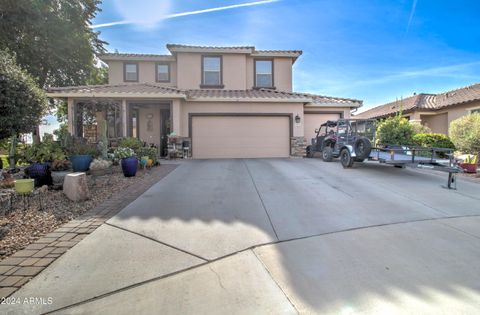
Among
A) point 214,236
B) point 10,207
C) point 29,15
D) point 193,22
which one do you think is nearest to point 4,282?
point 214,236

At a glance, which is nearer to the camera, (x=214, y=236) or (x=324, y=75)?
(x=214, y=236)

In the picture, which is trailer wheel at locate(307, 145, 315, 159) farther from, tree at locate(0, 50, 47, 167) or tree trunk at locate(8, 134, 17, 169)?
tree trunk at locate(8, 134, 17, 169)

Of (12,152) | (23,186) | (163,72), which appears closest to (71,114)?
(12,152)

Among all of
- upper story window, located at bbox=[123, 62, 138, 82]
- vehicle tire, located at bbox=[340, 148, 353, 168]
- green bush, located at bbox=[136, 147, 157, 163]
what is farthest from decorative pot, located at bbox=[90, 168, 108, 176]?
upper story window, located at bbox=[123, 62, 138, 82]

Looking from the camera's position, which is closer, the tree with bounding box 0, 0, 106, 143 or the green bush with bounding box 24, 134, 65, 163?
the green bush with bounding box 24, 134, 65, 163

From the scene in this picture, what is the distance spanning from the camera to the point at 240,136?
14.6 metres

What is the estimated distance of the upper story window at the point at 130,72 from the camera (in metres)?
15.8

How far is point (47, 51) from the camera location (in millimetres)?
16609

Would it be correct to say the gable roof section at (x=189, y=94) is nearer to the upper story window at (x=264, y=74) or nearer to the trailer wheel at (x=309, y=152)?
the upper story window at (x=264, y=74)

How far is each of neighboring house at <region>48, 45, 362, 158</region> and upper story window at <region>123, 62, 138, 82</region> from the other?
0.05 metres

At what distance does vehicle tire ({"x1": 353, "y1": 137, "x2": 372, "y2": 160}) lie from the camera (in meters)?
9.17

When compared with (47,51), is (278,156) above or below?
below

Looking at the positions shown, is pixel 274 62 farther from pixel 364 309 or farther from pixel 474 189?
pixel 364 309

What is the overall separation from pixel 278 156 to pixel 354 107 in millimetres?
5103
